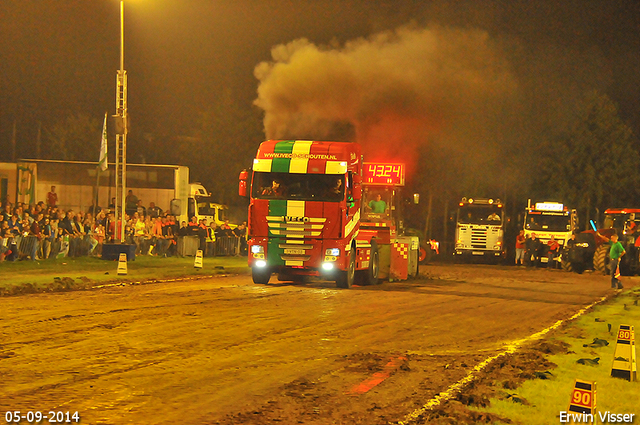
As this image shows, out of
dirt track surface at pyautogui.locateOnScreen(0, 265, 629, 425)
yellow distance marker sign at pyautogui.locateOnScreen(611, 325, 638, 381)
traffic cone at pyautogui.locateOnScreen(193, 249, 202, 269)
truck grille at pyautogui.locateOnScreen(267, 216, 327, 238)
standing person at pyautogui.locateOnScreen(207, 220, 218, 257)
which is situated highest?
truck grille at pyautogui.locateOnScreen(267, 216, 327, 238)

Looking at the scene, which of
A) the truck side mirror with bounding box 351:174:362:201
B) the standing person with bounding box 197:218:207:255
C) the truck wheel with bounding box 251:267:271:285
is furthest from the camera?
the standing person with bounding box 197:218:207:255

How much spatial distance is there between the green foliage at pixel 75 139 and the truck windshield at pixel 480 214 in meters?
65.9

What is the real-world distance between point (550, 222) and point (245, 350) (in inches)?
1251

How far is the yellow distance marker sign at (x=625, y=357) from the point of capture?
28.0 feet

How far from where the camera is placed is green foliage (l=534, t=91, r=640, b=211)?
67625 millimetres

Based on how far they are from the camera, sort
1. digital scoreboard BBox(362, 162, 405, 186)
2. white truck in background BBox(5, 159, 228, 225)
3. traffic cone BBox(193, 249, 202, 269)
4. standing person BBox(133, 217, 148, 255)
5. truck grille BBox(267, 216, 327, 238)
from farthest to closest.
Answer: white truck in background BBox(5, 159, 228, 225) < standing person BBox(133, 217, 148, 255) < traffic cone BBox(193, 249, 202, 269) < digital scoreboard BBox(362, 162, 405, 186) < truck grille BBox(267, 216, 327, 238)

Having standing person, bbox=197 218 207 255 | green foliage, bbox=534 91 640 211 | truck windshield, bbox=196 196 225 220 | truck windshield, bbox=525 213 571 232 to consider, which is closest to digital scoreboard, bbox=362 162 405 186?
standing person, bbox=197 218 207 255

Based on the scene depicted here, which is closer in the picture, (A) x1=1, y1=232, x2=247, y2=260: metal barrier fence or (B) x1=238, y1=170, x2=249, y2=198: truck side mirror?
(B) x1=238, y1=170, x2=249, y2=198: truck side mirror

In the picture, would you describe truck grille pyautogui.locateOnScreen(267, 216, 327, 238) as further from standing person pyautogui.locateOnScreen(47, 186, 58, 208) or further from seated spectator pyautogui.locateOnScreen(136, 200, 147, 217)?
standing person pyautogui.locateOnScreen(47, 186, 58, 208)

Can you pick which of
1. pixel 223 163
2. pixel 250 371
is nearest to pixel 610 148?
pixel 223 163

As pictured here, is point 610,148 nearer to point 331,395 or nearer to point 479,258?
point 479,258

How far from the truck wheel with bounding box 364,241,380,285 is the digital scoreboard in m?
2.52

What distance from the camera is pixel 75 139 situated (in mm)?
96312

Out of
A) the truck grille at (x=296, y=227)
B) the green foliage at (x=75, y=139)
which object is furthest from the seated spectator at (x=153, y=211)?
the green foliage at (x=75, y=139)
